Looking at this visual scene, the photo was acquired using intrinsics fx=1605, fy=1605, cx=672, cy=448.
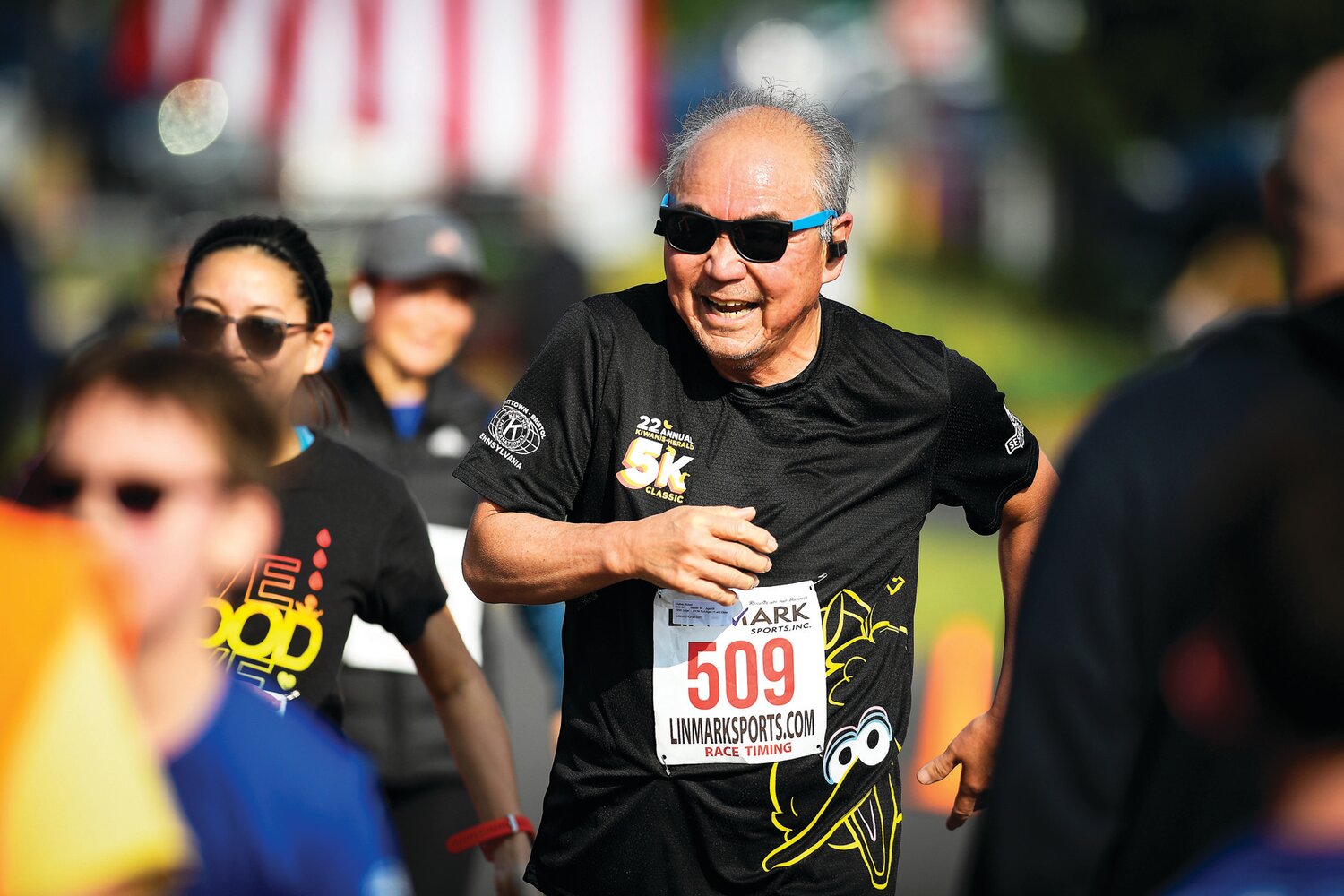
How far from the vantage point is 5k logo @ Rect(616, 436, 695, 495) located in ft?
11.2

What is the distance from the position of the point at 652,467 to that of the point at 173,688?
4.98 feet

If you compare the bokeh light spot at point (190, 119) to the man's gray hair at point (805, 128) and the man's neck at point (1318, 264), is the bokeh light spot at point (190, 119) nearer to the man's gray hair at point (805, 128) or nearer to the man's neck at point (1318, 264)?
the man's gray hair at point (805, 128)

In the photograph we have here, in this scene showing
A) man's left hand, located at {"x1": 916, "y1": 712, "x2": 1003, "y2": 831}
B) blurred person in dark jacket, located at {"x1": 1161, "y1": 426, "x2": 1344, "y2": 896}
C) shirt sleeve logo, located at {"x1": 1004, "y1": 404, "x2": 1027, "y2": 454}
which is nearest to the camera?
blurred person in dark jacket, located at {"x1": 1161, "y1": 426, "x2": 1344, "y2": 896}

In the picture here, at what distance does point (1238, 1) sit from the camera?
21578 millimetres

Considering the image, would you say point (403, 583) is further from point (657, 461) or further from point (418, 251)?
point (418, 251)

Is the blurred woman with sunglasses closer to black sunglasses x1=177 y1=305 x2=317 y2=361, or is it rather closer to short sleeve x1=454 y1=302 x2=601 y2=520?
black sunglasses x1=177 y1=305 x2=317 y2=361

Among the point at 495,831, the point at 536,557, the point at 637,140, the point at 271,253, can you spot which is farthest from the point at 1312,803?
the point at 637,140

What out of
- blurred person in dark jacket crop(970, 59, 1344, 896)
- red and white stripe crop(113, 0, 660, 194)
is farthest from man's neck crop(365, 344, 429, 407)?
red and white stripe crop(113, 0, 660, 194)

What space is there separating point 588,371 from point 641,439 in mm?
188

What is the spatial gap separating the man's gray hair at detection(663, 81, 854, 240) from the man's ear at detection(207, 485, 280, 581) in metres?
1.63

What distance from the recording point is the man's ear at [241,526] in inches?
82.7

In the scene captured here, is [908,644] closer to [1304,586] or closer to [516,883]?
[516,883]

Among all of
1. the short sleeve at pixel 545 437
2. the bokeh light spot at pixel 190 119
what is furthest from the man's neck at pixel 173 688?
the bokeh light spot at pixel 190 119

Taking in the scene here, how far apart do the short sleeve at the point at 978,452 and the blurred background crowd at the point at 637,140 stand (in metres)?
8.28
